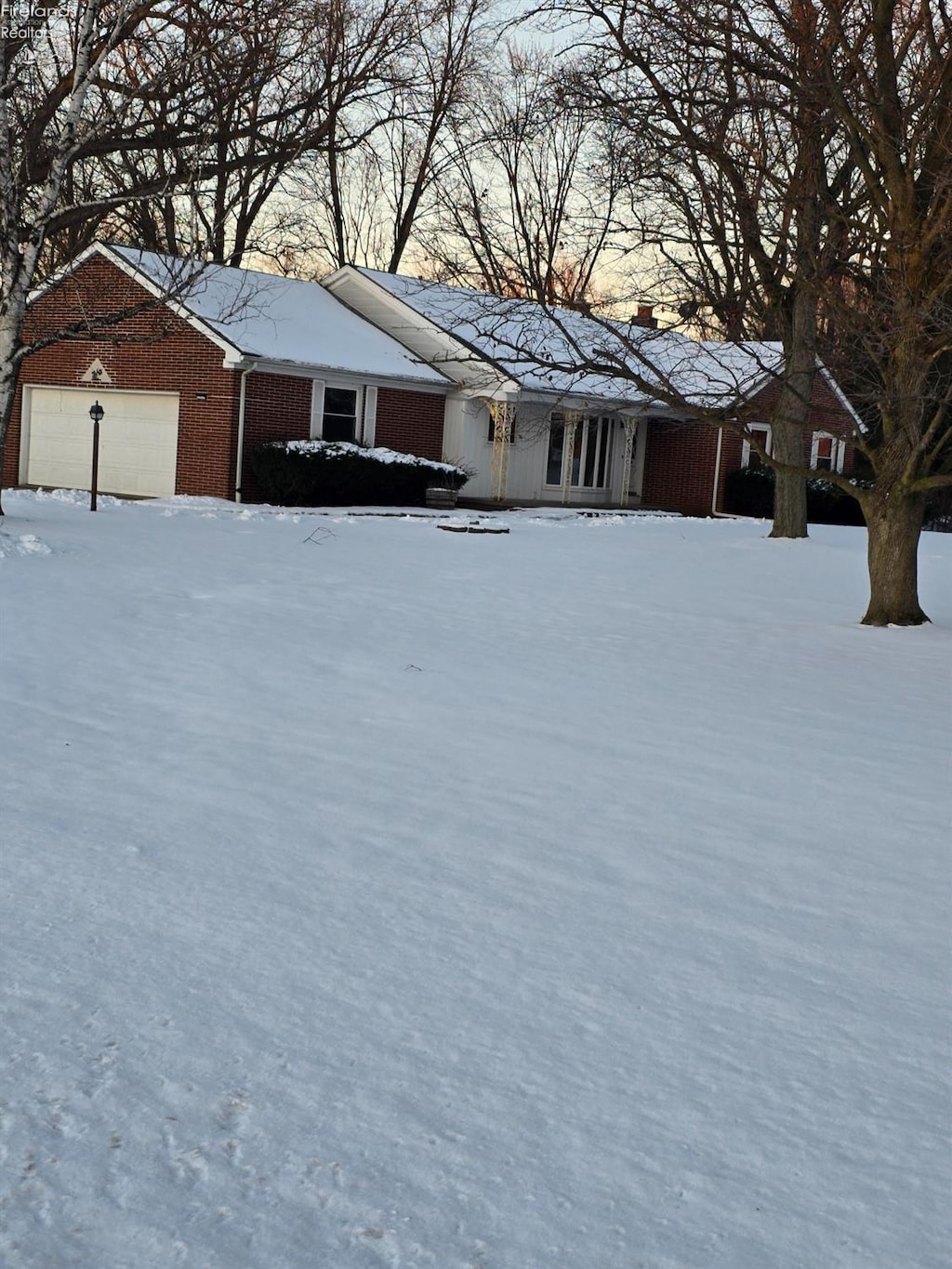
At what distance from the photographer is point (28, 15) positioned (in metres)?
16.9

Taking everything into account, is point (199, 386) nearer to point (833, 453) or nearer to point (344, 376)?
point (344, 376)

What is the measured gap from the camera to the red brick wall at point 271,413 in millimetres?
25406

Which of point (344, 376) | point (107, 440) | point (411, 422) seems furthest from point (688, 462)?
point (107, 440)

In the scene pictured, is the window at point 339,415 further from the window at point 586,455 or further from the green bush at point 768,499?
the green bush at point 768,499

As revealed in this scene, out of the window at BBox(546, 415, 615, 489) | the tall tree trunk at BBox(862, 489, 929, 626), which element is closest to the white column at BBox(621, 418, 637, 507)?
the window at BBox(546, 415, 615, 489)

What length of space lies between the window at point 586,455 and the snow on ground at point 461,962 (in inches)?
924

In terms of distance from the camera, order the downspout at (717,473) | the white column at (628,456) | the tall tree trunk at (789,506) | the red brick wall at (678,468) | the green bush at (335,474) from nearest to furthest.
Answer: the tall tree trunk at (789,506) → the green bush at (335,474) → the white column at (628,456) → the downspout at (717,473) → the red brick wall at (678,468)

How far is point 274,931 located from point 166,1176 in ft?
4.49

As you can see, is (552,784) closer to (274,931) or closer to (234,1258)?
(274,931)

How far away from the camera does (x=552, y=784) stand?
618cm

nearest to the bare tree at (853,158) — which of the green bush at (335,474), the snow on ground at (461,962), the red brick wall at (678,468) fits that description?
the snow on ground at (461,962)

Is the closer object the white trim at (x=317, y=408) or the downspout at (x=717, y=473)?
the white trim at (x=317, y=408)

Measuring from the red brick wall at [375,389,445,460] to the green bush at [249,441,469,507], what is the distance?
6.17ft

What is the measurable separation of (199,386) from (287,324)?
118 inches
